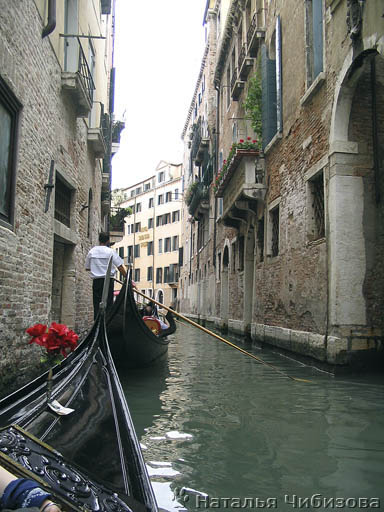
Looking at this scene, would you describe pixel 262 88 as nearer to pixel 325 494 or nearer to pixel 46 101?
pixel 46 101

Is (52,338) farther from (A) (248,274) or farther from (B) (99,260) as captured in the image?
(A) (248,274)

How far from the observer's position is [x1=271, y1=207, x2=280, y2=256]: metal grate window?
8.62 metres

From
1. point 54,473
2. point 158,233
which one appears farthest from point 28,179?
point 158,233

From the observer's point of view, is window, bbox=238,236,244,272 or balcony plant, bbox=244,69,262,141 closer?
balcony plant, bbox=244,69,262,141

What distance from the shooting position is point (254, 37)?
32.1 feet

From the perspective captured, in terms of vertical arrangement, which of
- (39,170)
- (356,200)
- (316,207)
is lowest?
(356,200)

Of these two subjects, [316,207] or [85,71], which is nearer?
[316,207]

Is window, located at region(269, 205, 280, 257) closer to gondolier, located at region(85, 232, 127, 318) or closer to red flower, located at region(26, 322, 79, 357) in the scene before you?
gondolier, located at region(85, 232, 127, 318)

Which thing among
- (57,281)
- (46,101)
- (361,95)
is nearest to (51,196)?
(46,101)

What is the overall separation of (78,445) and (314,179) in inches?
211

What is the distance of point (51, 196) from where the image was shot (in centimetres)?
616

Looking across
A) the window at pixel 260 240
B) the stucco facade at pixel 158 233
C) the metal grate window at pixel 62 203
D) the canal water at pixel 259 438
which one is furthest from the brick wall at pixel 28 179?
the stucco facade at pixel 158 233

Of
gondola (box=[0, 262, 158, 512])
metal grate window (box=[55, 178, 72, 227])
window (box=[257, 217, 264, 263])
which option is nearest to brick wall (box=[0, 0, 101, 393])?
metal grate window (box=[55, 178, 72, 227])

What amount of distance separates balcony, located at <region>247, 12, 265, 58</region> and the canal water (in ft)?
21.7
